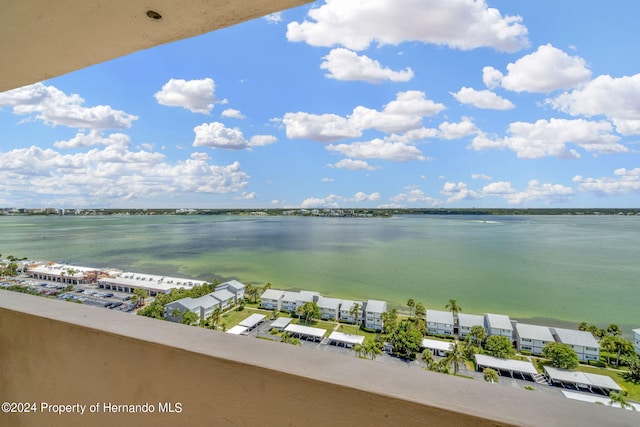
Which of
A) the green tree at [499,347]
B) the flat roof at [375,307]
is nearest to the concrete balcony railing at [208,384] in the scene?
the green tree at [499,347]

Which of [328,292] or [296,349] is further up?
[296,349]

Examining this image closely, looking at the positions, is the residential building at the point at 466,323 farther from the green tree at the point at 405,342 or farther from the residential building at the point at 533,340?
the green tree at the point at 405,342

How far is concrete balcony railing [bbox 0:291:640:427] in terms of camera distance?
42 centimetres

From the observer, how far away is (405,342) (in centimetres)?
591

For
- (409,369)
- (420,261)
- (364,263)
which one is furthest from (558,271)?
(409,369)

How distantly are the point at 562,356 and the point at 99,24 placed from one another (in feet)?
21.8

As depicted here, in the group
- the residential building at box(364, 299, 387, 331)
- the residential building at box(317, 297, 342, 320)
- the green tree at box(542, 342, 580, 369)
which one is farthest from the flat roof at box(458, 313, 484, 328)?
the residential building at box(317, 297, 342, 320)

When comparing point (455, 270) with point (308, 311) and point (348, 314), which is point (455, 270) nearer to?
point (348, 314)

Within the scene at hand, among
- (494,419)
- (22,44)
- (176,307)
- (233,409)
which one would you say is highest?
(22,44)

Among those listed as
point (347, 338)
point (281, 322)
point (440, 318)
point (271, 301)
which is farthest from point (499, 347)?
point (271, 301)

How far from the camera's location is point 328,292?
12688 millimetres

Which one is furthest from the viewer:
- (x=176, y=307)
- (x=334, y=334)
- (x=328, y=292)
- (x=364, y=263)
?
(x=364, y=263)

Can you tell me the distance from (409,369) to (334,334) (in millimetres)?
6516

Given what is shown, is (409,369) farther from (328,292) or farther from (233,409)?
(328,292)
